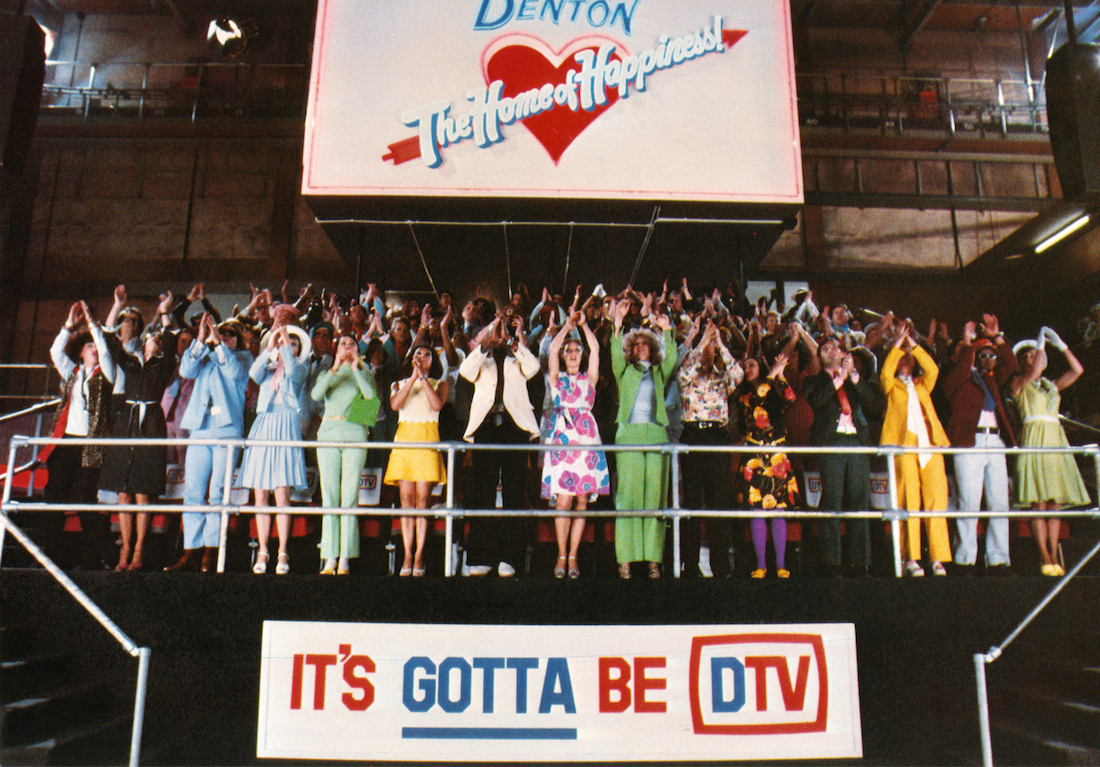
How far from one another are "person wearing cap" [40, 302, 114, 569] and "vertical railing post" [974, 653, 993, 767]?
20.0 feet

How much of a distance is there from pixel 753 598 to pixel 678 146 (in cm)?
443

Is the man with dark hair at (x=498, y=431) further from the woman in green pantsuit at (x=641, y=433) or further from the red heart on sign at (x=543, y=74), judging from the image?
the red heart on sign at (x=543, y=74)

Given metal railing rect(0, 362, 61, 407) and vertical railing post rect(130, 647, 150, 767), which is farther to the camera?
metal railing rect(0, 362, 61, 407)

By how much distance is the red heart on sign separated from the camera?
7.05 m

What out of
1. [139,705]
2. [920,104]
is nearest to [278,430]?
[139,705]

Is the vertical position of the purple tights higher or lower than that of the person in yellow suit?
lower

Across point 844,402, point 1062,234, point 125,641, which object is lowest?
point 125,641

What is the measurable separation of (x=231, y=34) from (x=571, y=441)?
11225mm

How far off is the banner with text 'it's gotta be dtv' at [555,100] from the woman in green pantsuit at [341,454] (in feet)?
7.33

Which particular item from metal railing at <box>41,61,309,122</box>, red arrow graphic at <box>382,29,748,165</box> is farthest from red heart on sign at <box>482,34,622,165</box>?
metal railing at <box>41,61,309,122</box>

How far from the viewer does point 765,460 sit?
518cm

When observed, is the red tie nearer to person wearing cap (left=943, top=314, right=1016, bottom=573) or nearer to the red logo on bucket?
person wearing cap (left=943, top=314, right=1016, bottom=573)

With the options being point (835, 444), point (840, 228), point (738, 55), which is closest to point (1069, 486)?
point (835, 444)

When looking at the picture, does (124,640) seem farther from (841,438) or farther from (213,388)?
(841,438)
